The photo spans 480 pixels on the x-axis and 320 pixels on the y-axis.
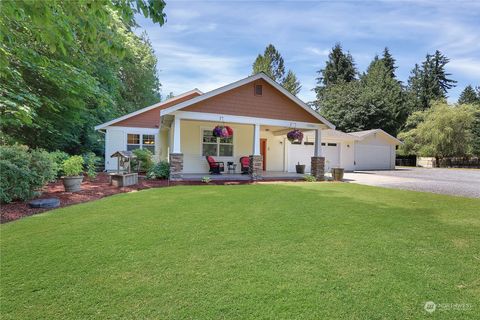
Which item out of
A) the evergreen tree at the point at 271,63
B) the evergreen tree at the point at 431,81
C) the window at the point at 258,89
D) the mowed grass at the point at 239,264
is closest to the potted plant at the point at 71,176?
the mowed grass at the point at 239,264

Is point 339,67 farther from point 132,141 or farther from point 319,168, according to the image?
point 132,141

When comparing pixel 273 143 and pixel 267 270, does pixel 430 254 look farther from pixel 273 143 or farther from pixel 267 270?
pixel 273 143

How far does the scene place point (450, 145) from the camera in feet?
93.1

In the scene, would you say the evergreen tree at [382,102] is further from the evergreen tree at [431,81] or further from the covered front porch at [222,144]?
the covered front porch at [222,144]

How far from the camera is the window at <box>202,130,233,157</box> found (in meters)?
13.9

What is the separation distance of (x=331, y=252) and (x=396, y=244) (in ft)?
3.52

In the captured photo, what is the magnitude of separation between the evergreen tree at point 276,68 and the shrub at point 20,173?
30627 millimetres

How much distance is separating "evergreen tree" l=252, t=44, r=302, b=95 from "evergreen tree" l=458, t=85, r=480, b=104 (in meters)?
30.4

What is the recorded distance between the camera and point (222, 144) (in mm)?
14258

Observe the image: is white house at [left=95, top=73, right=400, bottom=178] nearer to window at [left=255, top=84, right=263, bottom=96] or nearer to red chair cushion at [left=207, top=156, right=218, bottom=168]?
window at [left=255, top=84, right=263, bottom=96]

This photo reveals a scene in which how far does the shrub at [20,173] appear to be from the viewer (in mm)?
5988

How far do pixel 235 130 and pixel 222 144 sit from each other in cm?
110

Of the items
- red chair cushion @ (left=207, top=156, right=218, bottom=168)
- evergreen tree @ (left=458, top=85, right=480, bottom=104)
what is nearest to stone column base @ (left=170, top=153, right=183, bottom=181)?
red chair cushion @ (left=207, top=156, right=218, bottom=168)

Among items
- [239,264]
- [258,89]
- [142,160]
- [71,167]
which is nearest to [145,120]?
[142,160]
